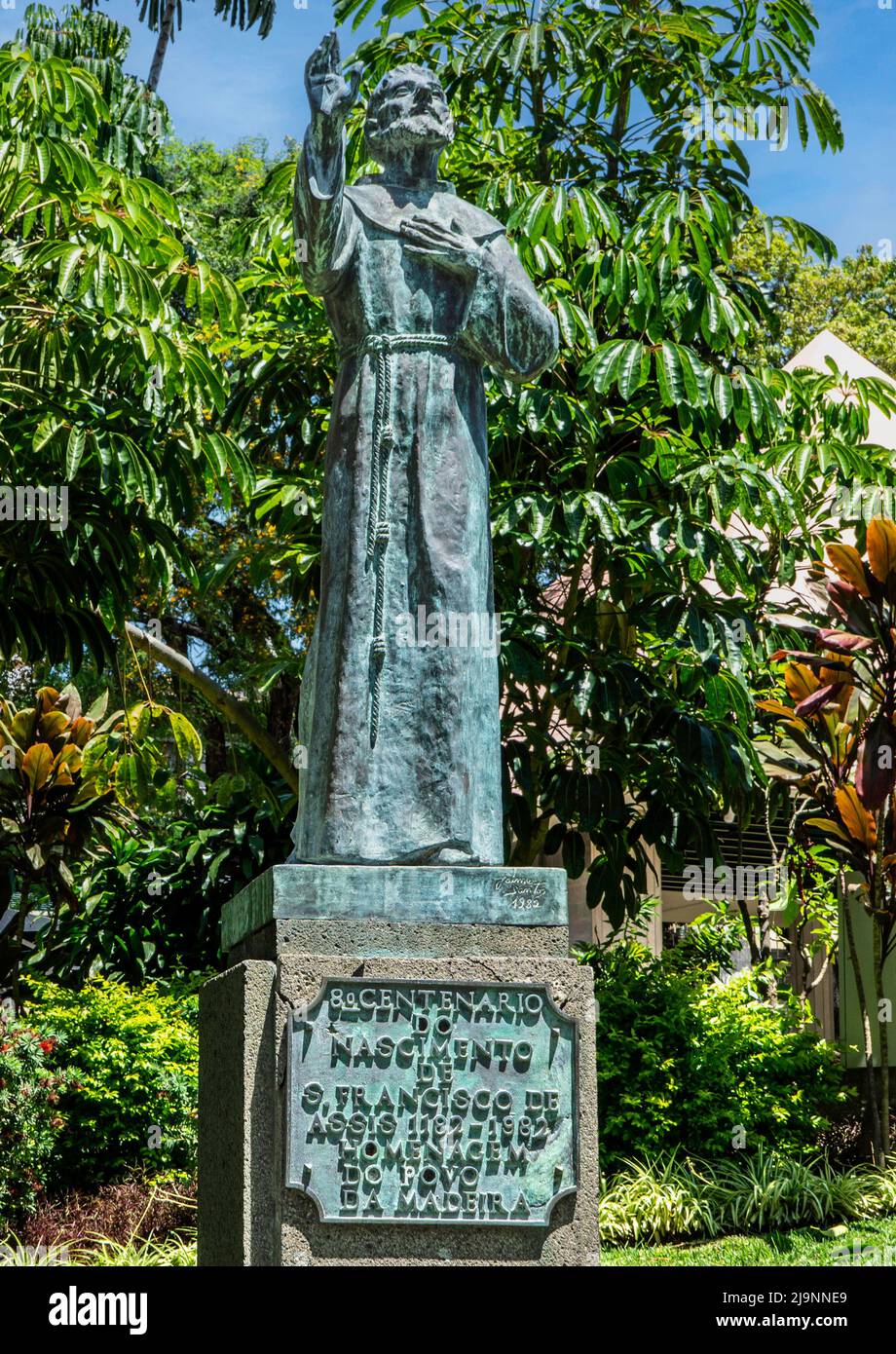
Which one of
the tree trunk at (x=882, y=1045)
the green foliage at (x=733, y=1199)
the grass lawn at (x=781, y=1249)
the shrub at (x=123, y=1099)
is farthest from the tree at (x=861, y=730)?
the shrub at (x=123, y=1099)

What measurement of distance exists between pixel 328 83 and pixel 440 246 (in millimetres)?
581

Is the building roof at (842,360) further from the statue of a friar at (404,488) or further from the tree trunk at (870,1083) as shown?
the statue of a friar at (404,488)

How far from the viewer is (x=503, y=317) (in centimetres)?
514

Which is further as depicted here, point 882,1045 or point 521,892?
point 882,1045

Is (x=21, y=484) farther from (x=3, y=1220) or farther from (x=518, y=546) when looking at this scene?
(x=3, y=1220)

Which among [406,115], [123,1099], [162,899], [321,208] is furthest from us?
[162,899]

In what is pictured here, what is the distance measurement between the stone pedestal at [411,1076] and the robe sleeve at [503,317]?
1.62 metres

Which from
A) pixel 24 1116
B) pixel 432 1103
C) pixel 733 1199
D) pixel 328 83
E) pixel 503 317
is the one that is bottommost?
pixel 733 1199

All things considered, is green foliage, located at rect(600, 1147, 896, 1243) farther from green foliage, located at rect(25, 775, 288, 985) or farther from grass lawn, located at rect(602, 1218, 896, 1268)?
green foliage, located at rect(25, 775, 288, 985)

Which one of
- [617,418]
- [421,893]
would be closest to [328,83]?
[421,893]

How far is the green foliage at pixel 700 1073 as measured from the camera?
31.1 ft

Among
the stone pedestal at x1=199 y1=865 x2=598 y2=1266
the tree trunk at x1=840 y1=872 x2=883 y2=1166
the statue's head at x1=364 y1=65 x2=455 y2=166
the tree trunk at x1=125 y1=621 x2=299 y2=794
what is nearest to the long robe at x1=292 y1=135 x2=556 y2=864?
the statue's head at x1=364 y1=65 x2=455 y2=166

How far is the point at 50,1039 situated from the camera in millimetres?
9945

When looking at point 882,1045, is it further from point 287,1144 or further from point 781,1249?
point 287,1144
